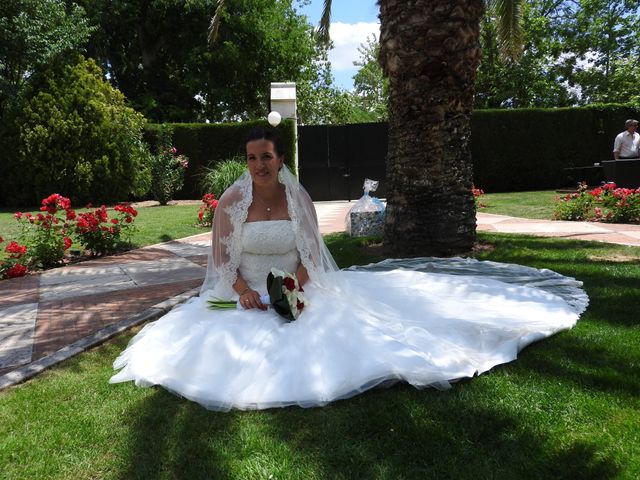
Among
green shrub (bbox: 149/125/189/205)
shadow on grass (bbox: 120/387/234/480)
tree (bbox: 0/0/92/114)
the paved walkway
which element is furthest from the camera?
green shrub (bbox: 149/125/189/205)

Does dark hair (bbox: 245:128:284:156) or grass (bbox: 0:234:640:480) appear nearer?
grass (bbox: 0:234:640:480)

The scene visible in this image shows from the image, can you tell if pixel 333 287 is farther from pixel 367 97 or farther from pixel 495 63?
pixel 367 97

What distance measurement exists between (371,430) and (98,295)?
4095 millimetres

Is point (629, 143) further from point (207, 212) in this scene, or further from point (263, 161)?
point (263, 161)

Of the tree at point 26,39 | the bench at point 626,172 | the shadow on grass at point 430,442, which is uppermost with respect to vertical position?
the tree at point 26,39

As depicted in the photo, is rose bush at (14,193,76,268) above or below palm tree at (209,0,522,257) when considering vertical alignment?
below

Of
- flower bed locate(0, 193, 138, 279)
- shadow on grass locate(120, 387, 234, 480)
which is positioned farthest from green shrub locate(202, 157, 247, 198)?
shadow on grass locate(120, 387, 234, 480)

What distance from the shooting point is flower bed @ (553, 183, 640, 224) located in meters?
8.55

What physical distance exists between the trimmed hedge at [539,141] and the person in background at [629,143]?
5721mm

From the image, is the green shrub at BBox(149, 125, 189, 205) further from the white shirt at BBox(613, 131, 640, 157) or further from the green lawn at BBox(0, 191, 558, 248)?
the white shirt at BBox(613, 131, 640, 157)

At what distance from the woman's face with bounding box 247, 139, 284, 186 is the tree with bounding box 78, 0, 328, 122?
21668 mm

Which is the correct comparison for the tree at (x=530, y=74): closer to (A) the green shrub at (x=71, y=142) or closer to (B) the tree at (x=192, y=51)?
(B) the tree at (x=192, y=51)

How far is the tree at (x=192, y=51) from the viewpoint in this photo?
23.6 meters

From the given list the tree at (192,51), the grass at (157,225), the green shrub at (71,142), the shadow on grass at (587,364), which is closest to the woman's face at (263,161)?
the shadow on grass at (587,364)
